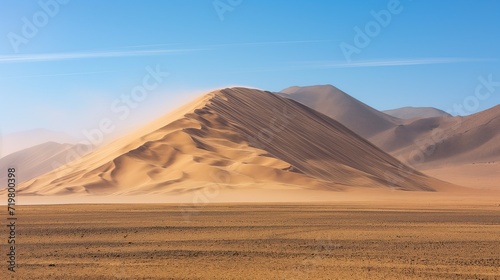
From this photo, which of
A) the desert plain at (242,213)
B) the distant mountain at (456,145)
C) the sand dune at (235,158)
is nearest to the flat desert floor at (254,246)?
the desert plain at (242,213)

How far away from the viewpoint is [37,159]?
143000 millimetres

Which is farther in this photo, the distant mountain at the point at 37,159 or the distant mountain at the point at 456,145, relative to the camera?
the distant mountain at the point at 456,145

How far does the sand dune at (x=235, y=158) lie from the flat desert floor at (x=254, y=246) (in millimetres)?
23811

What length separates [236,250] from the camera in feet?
58.2

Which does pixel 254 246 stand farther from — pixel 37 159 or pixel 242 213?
pixel 37 159

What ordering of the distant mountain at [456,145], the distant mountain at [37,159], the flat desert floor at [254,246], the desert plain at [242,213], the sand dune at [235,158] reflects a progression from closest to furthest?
1. the flat desert floor at [254,246]
2. the desert plain at [242,213]
3. the sand dune at [235,158]
4. the distant mountain at [37,159]
5. the distant mountain at [456,145]

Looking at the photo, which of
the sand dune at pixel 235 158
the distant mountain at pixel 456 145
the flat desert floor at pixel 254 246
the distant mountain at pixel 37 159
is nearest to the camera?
the flat desert floor at pixel 254 246

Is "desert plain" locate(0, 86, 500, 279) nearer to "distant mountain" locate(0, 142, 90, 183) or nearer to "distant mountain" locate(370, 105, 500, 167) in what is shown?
"distant mountain" locate(0, 142, 90, 183)

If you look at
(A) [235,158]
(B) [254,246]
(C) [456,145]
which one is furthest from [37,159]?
(B) [254,246]

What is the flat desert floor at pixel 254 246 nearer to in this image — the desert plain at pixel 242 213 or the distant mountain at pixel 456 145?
the desert plain at pixel 242 213

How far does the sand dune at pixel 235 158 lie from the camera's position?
54.5m

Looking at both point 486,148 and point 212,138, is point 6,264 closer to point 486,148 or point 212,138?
point 212,138

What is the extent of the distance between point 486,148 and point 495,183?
211ft

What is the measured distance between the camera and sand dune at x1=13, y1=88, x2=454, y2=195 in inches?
2144
